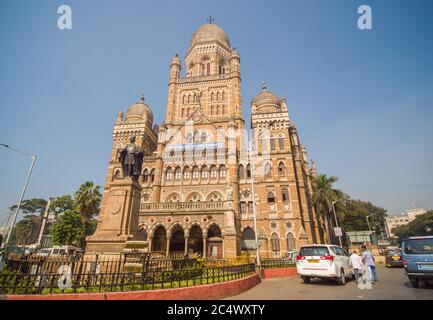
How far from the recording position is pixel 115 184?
11102mm

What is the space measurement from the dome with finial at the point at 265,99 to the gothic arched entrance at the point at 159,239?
2516 centimetres

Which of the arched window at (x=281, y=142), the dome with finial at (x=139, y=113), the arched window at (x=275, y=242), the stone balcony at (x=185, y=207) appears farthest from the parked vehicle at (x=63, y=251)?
the arched window at (x=281, y=142)

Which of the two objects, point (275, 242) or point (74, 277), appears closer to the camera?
point (74, 277)

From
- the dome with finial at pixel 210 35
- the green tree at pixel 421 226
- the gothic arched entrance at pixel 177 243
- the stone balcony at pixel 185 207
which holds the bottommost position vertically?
the gothic arched entrance at pixel 177 243

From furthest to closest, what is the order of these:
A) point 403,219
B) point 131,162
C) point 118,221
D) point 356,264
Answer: point 403,219 < point 131,162 < point 118,221 < point 356,264

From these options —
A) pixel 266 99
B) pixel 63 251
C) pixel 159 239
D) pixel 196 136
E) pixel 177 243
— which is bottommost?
pixel 63 251

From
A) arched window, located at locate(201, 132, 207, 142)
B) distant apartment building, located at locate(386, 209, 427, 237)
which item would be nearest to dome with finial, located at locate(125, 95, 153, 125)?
arched window, located at locate(201, 132, 207, 142)

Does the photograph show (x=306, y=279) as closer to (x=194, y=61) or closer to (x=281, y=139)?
(x=281, y=139)

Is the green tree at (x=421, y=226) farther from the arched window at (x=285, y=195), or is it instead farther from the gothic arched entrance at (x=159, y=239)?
the gothic arched entrance at (x=159, y=239)

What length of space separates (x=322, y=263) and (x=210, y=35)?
152ft

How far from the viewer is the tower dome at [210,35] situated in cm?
4416

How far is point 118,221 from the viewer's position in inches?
409

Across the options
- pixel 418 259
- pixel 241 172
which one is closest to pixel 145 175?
pixel 241 172

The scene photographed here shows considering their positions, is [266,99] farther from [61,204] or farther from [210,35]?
[61,204]
